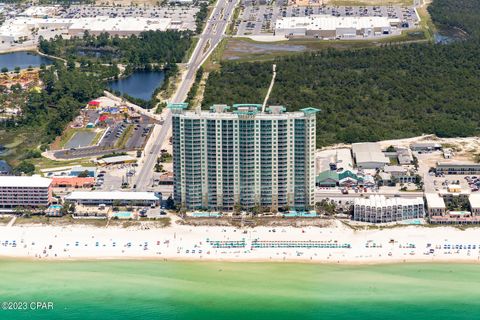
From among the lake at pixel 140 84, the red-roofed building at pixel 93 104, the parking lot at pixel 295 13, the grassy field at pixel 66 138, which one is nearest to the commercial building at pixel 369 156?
the grassy field at pixel 66 138

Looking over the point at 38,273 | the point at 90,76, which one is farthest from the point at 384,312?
the point at 90,76

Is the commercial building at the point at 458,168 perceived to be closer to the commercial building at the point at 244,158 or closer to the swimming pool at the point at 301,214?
the commercial building at the point at 244,158

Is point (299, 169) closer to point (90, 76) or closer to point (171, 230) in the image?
point (171, 230)

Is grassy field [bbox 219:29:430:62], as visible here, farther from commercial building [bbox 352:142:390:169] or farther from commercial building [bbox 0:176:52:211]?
commercial building [bbox 0:176:52:211]

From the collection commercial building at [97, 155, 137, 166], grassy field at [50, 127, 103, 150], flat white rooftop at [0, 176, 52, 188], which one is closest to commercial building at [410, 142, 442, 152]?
commercial building at [97, 155, 137, 166]

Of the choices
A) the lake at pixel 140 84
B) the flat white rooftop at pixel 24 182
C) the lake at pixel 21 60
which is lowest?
the flat white rooftop at pixel 24 182

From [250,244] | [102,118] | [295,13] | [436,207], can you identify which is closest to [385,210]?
[436,207]
